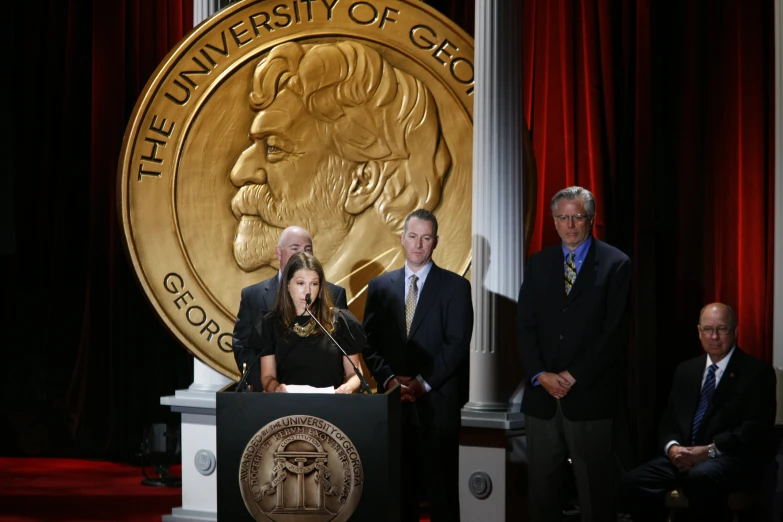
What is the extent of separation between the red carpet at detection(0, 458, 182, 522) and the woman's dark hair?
7.27ft

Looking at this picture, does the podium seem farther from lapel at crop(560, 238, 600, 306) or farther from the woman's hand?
lapel at crop(560, 238, 600, 306)

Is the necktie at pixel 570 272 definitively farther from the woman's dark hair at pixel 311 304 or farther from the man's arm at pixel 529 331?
the woman's dark hair at pixel 311 304

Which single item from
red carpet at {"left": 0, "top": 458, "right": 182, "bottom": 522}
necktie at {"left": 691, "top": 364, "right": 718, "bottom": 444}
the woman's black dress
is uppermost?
the woman's black dress

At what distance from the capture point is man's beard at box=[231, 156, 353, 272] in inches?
203

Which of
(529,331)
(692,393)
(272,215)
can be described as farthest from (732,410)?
(272,215)

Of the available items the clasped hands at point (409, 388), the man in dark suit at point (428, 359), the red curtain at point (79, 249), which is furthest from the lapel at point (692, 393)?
the red curtain at point (79, 249)

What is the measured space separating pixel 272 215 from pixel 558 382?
1.79 meters

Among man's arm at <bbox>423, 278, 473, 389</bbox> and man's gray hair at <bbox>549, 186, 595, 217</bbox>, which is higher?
man's gray hair at <bbox>549, 186, 595, 217</bbox>

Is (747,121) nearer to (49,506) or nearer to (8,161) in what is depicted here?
(49,506)

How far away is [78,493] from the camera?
244 inches

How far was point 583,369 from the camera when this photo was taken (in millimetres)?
4008

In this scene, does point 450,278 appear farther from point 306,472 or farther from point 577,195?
point 306,472

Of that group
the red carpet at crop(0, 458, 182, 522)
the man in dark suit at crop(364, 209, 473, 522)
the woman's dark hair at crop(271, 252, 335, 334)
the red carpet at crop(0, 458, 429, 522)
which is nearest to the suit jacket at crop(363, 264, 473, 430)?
the man in dark suit at crop(364, 209, 473, 522)

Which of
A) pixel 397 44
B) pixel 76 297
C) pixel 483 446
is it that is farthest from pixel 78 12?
pixel 483 446
